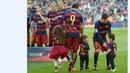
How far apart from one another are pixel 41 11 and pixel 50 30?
1.60 ft

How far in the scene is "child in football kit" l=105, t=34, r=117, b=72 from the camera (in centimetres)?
1073

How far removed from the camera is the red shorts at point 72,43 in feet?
35.0

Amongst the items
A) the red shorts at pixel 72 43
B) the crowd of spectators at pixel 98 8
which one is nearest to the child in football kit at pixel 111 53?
the red shorts at pixel 72 43

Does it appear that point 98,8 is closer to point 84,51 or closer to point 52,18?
point 52,18

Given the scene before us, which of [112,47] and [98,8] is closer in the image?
[112,47]

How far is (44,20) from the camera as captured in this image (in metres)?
11.8

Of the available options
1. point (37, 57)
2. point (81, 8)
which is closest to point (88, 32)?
point (81, 8)

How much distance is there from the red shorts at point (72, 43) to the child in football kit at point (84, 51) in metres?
0.11

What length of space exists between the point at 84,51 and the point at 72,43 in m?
0.31

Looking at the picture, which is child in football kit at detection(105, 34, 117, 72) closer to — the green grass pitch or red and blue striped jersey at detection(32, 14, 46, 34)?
the green grass pitch

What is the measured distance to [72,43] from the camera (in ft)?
35.1

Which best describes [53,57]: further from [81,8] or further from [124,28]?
[124,28]

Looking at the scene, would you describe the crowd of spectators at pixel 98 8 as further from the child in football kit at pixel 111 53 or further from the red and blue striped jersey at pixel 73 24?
the child in football kit at pixel 111 53

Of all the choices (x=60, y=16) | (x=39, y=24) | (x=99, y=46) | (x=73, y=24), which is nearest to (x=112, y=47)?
(x=99, y=46)
